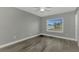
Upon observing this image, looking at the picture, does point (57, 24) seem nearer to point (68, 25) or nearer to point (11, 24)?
point (68, 25)

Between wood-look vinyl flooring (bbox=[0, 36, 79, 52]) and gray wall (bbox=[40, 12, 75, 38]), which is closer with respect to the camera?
wood-look vinyl flooring (bbox=[0, 36, 79, 52])

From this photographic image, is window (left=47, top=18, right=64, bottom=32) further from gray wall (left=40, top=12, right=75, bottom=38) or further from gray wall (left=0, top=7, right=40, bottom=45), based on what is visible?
gray wall (left=0, top=7, right=40, bottom=45)

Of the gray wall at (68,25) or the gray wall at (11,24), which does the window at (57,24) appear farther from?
the gray wall at (11,24)

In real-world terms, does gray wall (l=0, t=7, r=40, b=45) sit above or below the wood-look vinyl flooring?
above

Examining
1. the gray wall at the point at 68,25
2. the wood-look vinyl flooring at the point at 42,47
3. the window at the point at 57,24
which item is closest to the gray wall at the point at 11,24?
the wood-look vinyl flooring at the point at 42,47

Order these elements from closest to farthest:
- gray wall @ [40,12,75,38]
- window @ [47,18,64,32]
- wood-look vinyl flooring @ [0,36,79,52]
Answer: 1. wood-look vinyl flooring @ [0,36,79,52]
2. gray wall @ [40,12,75,38]
3. window @ [47,18,64,32]

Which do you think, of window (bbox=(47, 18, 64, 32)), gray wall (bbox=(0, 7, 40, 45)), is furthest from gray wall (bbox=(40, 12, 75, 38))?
gray wall (bbox=(0, 7, 40, 45))

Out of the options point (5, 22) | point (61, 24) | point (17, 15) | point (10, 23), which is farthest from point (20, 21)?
point (61, 24)

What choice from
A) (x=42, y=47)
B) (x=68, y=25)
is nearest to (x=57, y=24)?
(x=68, y=25)

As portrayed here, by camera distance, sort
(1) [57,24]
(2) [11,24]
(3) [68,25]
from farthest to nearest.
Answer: (1) [57,24]
(3) [68,25]
(2) [11,24]

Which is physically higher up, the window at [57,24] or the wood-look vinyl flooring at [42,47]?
the window at [57,24]

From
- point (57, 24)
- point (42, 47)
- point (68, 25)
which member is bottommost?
point (42, 47)

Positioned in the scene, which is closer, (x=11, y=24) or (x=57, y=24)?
(x=11, y=24)

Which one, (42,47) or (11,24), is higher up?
(11,24)
